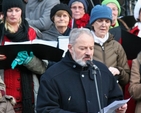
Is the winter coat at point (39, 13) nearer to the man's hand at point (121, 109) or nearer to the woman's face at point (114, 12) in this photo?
the woman's face at point (114, 12)

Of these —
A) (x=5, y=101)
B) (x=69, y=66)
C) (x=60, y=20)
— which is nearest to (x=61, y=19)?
(x=60, y=20)

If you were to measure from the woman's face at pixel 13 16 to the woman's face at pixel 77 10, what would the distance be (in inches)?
63.2

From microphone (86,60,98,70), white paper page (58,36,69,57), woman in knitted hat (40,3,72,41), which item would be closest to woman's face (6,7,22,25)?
white paper page (58,36,69,57)

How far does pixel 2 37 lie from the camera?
247 inches

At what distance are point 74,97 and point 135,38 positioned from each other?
204 cm

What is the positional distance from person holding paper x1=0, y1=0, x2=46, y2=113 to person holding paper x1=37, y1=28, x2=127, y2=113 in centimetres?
102

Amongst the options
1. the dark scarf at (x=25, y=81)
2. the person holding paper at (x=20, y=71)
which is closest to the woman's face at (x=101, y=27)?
the person holding paper at (x=20, y=71)

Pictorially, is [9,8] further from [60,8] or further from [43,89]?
[43,89]

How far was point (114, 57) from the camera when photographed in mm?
6309

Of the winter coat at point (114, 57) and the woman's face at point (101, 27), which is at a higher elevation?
the woman's face at point (101, 27)

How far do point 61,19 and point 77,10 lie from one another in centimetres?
95

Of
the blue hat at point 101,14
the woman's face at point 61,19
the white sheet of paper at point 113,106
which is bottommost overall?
the white sheet of paper at point 113,106

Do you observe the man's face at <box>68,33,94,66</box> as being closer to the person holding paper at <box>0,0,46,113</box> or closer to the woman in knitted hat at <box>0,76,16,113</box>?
the person holding paper at <box>0,0,46,113</box>

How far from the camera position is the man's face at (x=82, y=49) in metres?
4.85
